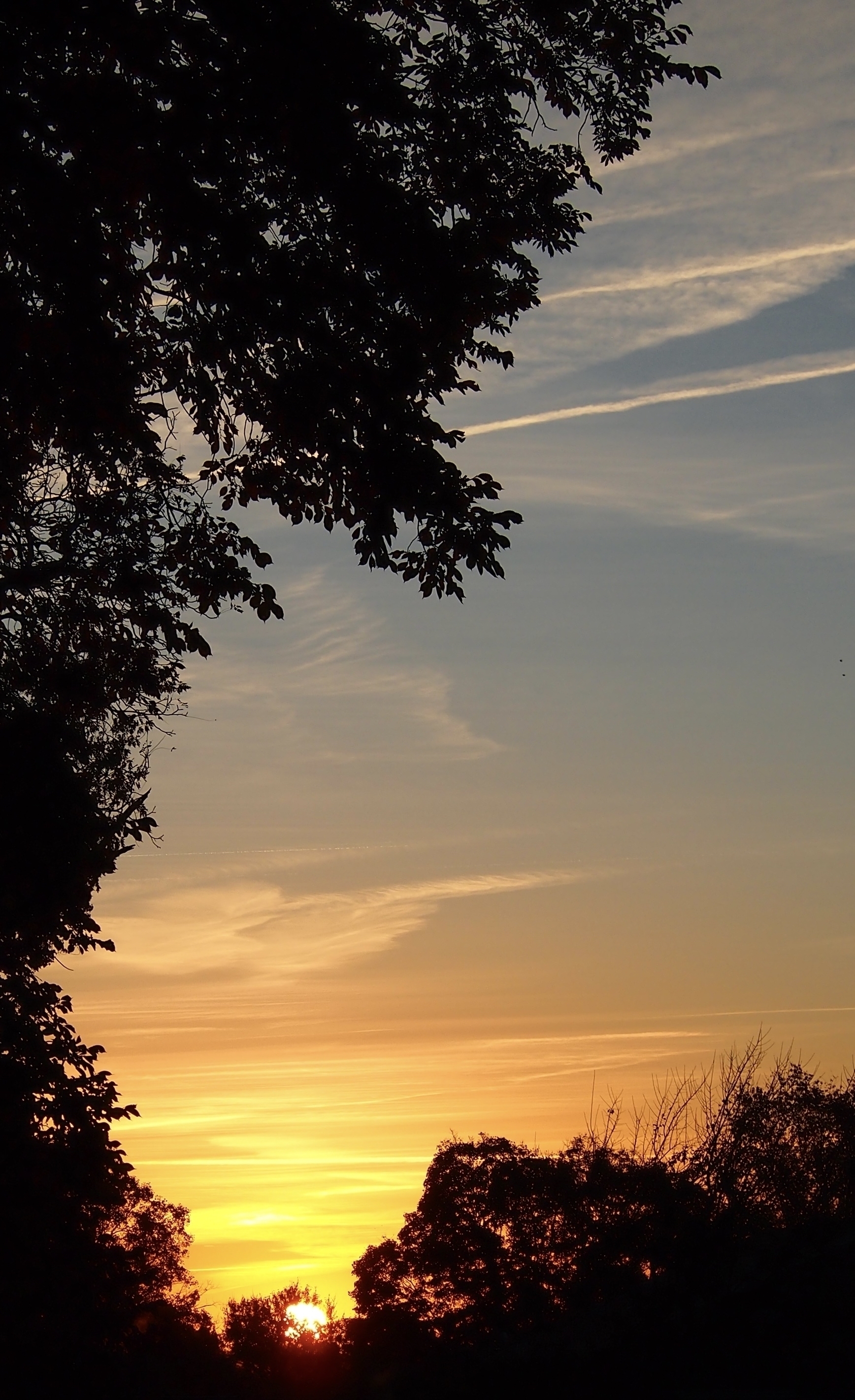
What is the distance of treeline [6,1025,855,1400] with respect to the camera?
16.3 m

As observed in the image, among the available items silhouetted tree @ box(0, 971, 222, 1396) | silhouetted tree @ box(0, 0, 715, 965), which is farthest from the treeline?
silhouetted tree @ box(0, 0, 715, 965)

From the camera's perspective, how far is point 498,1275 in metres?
51.1

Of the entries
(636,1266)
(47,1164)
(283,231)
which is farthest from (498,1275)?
(283,231)

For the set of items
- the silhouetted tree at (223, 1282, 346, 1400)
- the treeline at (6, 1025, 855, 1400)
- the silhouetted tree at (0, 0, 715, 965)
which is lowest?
the silhouetted tree at (223, 1282, 346, 1400)

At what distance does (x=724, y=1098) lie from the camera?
37.8 metres

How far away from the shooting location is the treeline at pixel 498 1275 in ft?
53.4

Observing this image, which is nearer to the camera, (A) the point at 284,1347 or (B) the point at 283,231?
(B) the point at 283,231

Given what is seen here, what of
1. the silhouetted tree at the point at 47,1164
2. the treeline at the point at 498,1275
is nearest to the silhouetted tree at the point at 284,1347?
the treeline at the point at 498,1275

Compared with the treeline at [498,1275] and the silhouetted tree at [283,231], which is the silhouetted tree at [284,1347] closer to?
the treeline at [498,1275]

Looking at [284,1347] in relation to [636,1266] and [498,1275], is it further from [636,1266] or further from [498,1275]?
[636,1266]

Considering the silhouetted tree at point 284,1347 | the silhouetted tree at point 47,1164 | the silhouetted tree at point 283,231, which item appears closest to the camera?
the silhouetted tree at point 283,231

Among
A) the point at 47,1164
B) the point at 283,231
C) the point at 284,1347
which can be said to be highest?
the point at 283,231

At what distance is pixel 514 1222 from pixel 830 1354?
37200 millimetres

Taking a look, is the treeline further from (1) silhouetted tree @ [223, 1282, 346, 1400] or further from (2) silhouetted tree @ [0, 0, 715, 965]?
(2) silhouetted tree @ [0, 0, 715, 965]
